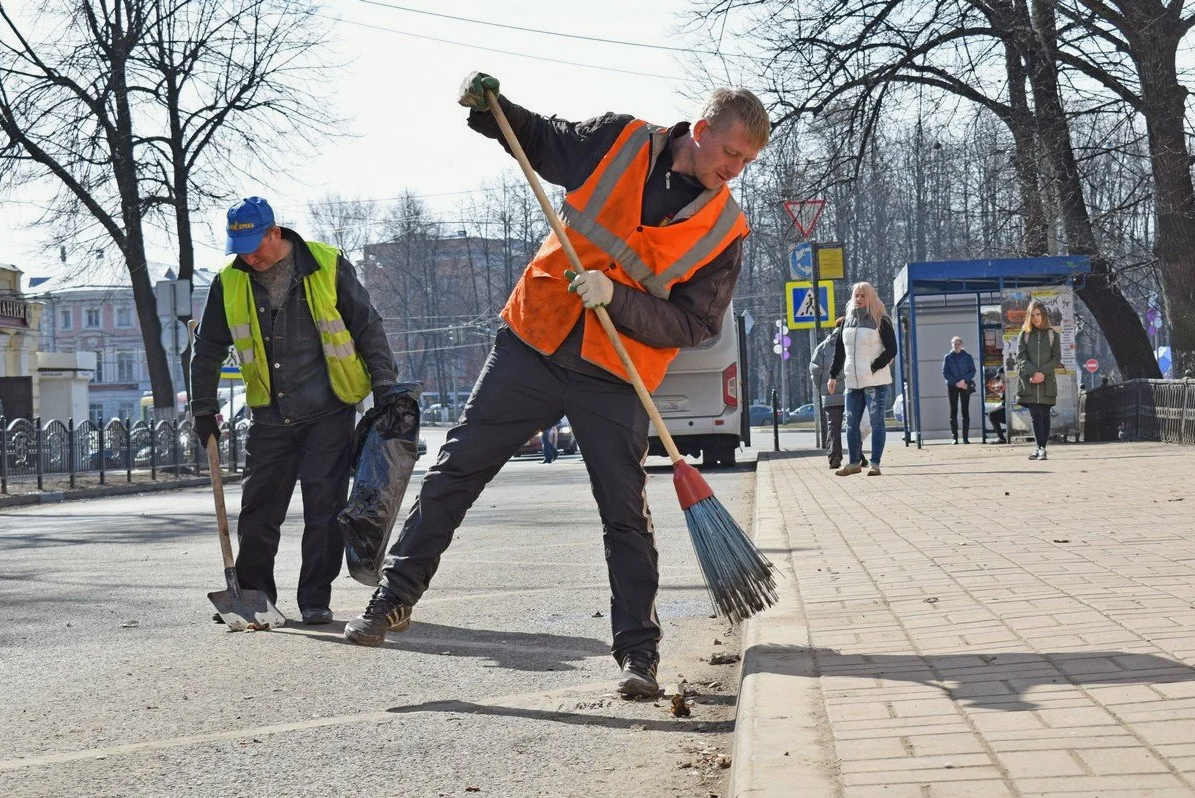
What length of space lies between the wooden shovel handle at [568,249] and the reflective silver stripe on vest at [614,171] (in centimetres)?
14

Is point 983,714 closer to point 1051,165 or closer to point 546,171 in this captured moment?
point 546,171

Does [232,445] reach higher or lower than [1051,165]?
lower

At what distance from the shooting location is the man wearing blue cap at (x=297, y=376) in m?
6.49

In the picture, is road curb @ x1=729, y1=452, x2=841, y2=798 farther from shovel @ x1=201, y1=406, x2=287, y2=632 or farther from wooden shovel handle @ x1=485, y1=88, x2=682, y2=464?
shovel @ x1=201, y1=406, x2=287, y2=632

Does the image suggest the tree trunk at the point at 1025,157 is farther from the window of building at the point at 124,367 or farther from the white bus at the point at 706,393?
the window of building at the point at 124,367

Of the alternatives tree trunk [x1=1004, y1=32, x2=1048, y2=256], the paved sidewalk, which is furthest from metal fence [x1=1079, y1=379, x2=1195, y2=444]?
the paved sidewalk

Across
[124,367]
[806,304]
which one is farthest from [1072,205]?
[124,367]

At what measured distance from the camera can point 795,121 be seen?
22531 mm

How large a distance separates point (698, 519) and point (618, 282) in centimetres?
86

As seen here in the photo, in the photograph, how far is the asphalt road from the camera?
381cm

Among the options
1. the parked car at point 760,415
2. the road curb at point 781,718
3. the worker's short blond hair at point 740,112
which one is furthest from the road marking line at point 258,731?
the parked car at point 760,415

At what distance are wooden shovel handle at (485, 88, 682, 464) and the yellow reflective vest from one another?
1.73 metres

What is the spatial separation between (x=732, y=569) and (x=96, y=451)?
64.7 ft

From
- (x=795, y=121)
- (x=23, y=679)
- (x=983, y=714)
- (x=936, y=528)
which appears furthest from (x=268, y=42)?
(x=983, y=714)
